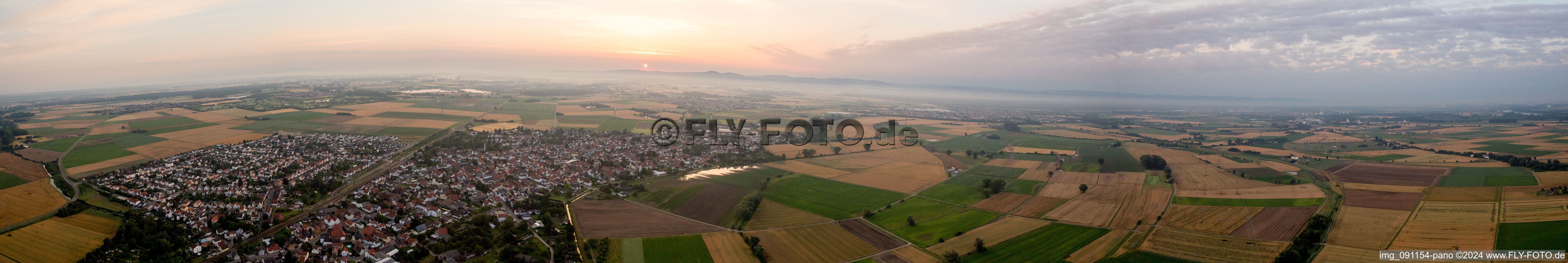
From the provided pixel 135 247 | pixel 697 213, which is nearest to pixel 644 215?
pixel 697 213

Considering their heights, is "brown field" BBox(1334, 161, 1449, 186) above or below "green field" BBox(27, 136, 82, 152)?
below

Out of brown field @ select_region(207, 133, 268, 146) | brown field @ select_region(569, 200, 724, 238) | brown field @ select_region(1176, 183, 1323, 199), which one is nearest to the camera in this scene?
brown field @ select_region(569, 200, 724, 238)

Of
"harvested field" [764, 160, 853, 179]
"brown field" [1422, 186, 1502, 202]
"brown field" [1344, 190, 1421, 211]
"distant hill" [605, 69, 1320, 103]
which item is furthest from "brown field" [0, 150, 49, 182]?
"distant hill" [605, 69, 1320, 103]

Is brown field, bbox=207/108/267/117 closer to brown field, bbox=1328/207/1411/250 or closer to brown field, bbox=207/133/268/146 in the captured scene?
brown field, bbox=207/133/268/146

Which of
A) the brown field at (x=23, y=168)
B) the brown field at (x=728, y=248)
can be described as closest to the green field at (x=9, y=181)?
the brown field at (x=23, y=168)

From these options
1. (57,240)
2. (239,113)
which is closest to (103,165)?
(57,240)

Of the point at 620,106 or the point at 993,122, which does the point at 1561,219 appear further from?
the point at 620,106
